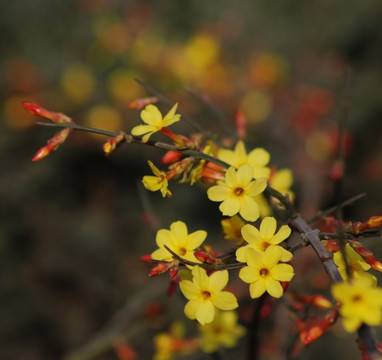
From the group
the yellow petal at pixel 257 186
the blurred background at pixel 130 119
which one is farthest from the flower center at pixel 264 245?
the blurred background at pixel 130 119

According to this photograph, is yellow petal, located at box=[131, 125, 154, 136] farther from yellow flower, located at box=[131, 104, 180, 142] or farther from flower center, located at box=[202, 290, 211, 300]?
flower center, located at box=[202, 290, 211, 300]

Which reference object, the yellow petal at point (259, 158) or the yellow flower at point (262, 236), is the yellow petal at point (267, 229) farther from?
the yellow petal at point (259, 158)

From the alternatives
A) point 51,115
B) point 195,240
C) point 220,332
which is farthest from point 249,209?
point 220,332

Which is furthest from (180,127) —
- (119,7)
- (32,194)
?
(119,7)

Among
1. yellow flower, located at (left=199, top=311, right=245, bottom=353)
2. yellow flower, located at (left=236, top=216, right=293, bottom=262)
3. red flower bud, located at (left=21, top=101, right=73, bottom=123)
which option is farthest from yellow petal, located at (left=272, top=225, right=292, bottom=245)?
yellow flower, located at (left=199, top=311, right=245, bottom=353)

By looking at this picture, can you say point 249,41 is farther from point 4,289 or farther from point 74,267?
point 4,289

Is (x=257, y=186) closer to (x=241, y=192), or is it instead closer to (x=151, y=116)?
(x=241, y=192)
